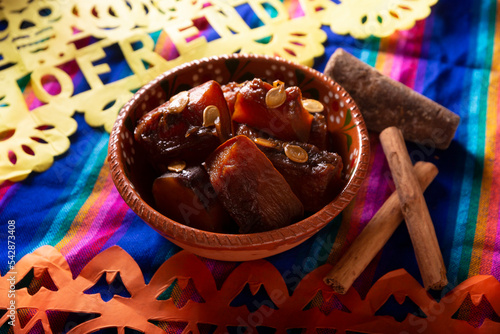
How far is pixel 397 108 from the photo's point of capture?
170 centimetres

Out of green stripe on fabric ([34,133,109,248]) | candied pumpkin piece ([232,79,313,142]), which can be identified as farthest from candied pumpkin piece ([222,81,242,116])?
green stripe on fabric ([34,133,109,248])

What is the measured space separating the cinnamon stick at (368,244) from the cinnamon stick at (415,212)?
5 cm

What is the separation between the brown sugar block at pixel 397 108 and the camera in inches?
66.1

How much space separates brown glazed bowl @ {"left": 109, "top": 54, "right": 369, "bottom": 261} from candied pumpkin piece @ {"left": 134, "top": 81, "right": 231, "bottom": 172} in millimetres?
106

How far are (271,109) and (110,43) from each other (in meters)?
1.17

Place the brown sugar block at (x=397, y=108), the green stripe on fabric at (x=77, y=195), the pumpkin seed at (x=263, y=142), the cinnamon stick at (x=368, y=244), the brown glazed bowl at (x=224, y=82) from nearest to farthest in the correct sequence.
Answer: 1. the brown glazed bowl at (x=224, y=82)
2. the pumpkin seed at (x=263, y=142)
3. the cinnamon stick at (x=368, y=244)
4. the green stripe on fabric at (x=77, y=195)
5. the brown sugar block at (x=397, y=108)

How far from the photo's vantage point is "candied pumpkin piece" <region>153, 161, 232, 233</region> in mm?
1160

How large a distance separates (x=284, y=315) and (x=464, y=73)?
150cm

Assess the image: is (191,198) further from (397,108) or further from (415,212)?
(397,108)

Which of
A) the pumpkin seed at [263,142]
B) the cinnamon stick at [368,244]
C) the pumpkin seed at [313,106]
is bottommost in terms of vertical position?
the cinnamon stick at [368,244]

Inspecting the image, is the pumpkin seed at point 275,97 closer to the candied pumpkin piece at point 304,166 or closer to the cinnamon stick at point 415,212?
the candied pumpkin piece at point 304,166

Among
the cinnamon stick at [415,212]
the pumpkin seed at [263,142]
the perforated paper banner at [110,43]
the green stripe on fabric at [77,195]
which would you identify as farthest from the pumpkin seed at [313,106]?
the green stripe on fabric at [77,195]

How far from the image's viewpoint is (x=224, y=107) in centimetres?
129

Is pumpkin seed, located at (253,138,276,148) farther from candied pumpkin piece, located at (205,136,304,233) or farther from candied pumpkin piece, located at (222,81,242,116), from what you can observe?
candied pumpkin piece, located at (222,81,242,116)
